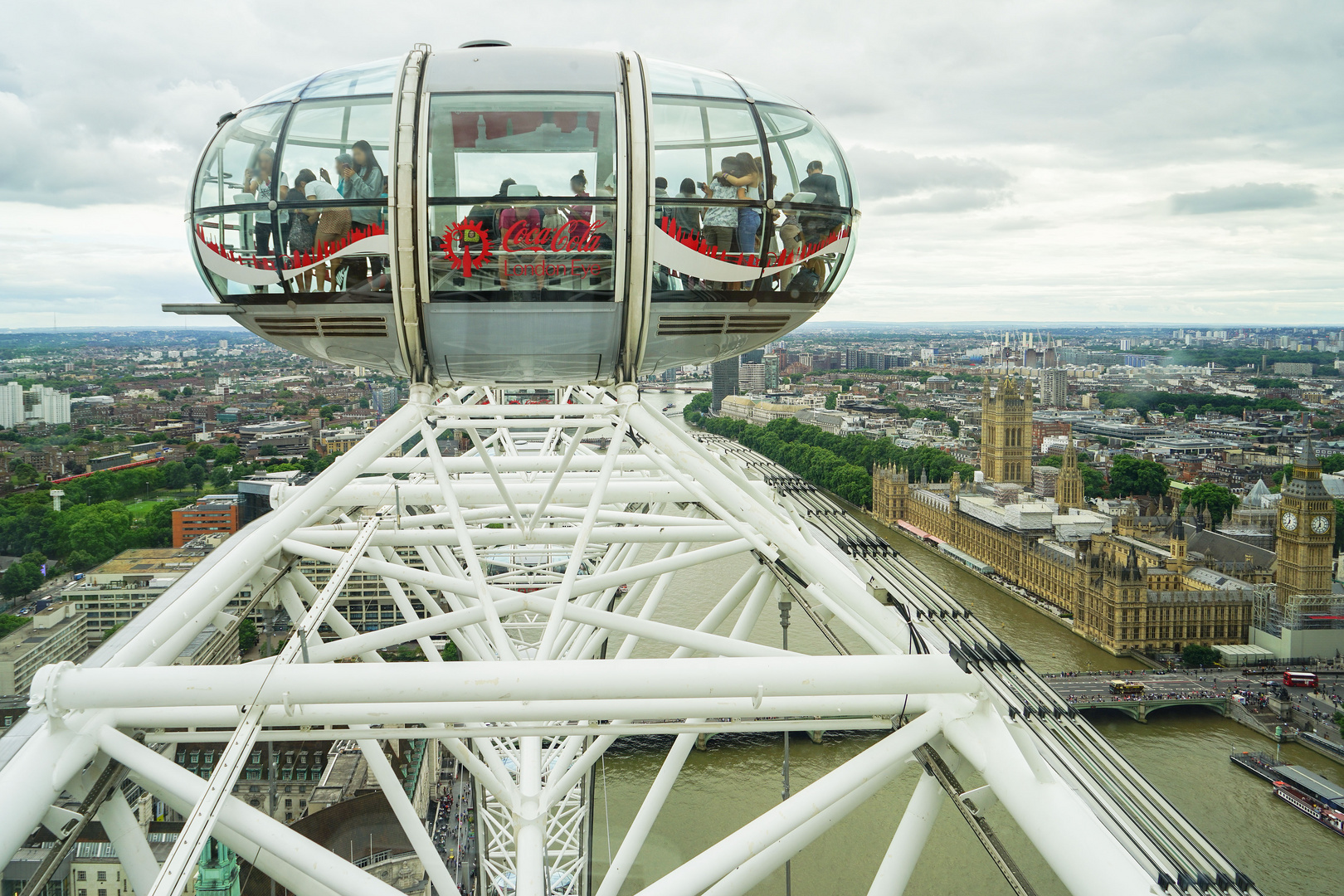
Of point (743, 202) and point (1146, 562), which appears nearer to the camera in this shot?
point (743, 202)

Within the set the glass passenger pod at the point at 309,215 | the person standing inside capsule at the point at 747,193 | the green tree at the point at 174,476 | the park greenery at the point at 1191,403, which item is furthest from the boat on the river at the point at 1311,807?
the park greenery at the point at 1191,403

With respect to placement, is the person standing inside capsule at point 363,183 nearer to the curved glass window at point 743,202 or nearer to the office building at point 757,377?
the curved glass window at point 743,202

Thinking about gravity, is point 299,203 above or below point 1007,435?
above

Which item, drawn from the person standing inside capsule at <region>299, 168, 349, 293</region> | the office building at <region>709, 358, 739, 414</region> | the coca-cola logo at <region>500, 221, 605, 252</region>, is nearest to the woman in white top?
the person standing inside capsule at <region>299, 168, 349, 293</region>

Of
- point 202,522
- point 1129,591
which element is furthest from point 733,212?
point 202,522

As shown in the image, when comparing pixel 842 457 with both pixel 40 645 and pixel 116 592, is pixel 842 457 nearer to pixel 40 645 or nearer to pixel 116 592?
pixel 116 592

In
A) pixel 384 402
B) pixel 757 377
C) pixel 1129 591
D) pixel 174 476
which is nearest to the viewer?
pixel 1129 591

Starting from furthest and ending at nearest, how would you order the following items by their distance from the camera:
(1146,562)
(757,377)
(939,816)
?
(757,377) < (1146,562) < (939,816)

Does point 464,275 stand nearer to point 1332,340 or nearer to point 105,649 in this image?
point 105,649
